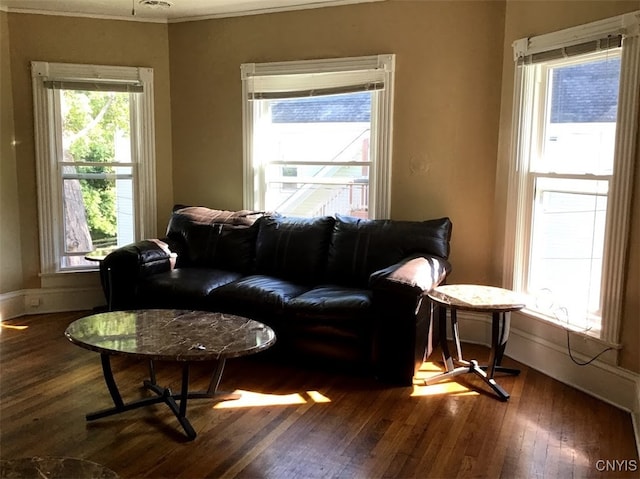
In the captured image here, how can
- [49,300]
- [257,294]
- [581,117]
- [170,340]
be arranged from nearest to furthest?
[170,340] < [581,117] < [257,294] < [49,300]

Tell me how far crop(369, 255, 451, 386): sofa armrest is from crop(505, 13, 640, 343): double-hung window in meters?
0.80

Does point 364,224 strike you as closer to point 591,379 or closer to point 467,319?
point 467,319

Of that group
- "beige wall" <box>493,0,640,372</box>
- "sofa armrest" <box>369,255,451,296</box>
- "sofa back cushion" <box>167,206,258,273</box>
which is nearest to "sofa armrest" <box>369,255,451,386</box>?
"sofa armrest" <box>369,255,451,296</box>

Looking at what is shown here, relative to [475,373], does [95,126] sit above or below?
above

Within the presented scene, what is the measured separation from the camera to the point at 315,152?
4.50 metres

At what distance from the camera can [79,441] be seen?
8.49 feet

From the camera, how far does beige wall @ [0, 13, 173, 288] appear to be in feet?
14.6

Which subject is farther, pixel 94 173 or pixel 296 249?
pixel 94 173

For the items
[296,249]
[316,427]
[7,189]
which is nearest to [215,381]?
[316,427]

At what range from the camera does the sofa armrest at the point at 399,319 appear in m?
3.11

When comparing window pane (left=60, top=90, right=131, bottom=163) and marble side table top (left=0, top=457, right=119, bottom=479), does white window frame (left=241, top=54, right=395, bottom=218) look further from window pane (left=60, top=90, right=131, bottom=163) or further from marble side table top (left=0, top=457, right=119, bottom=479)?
marble side table top (left=0, top=457, right=119, bottom=479)

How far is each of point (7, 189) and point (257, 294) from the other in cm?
241

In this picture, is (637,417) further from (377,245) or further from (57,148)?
(57,148)

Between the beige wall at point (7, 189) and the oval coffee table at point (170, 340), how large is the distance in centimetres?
209
